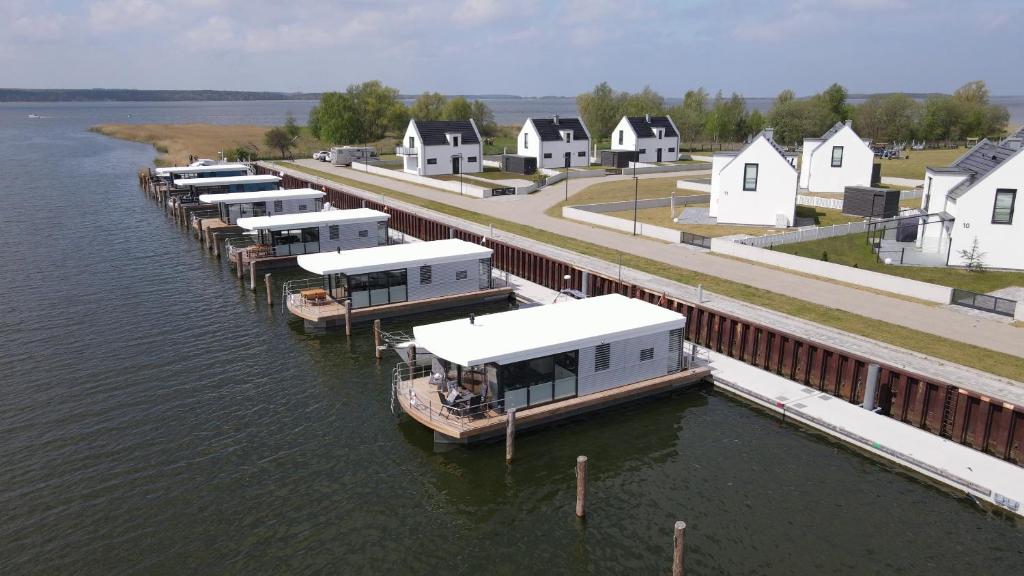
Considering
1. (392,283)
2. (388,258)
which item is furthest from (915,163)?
(392,283)

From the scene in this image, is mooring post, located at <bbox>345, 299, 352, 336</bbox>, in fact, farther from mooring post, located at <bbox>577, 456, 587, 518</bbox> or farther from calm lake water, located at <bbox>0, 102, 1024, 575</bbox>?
mooring post, located at <bbox>577, 456, 587, 518</bbox>

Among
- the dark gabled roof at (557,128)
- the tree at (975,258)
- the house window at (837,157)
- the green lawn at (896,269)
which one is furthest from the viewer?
the dark gabled roof at (557,128)

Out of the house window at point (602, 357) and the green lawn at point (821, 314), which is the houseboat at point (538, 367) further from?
the green lawn at point (821, 314)

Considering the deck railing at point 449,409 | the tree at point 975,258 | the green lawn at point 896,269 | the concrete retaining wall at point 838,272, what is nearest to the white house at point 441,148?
the concrete retaining wall at point 838,272

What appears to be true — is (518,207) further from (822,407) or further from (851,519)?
(851,519)

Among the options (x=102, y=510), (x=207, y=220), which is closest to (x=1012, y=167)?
(x=102, y=510)

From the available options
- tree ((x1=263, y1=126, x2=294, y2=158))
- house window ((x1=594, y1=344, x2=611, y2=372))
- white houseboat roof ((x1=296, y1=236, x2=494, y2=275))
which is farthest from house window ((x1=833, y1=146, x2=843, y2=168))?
tree ((x1=263, y1=126, x2=294, y2=158))
